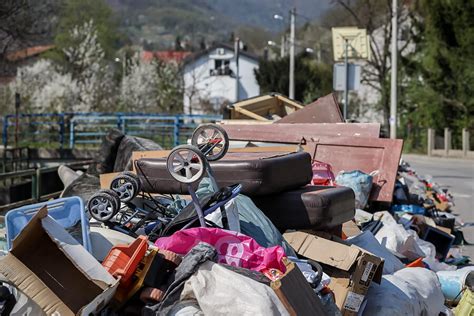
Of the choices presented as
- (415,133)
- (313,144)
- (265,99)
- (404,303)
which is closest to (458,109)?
(415,133)

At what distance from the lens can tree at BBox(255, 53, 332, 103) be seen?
56.6 m

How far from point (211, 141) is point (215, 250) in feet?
6.10

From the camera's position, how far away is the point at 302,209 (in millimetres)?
6766

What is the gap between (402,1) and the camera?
44.6 metres

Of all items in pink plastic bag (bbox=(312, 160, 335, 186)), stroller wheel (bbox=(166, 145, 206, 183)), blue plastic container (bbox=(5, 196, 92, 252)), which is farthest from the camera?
pink plastic bag (bbox=(312, 160, 335, 186))

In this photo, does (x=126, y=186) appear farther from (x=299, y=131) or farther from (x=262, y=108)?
(x=262, y=108)

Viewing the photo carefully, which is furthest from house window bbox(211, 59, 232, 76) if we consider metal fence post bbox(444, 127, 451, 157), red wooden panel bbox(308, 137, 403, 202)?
red wooden panel bbox(308, 137, 403, 202)

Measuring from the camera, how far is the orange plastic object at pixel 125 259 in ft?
15.8

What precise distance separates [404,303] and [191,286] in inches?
73.2

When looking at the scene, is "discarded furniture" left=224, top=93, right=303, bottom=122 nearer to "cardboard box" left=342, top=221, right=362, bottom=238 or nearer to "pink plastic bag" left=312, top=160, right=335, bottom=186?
"pink plastic bag" left=312, top=160, right=335, bottom=186

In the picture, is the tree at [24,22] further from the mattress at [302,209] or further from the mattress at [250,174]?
the mattress at [302,209]

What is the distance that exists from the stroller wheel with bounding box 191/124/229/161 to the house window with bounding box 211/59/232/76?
2641 inches

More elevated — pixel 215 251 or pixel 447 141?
→ pixel 215 251

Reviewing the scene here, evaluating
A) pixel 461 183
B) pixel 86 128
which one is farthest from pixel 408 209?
pixel 86 128
